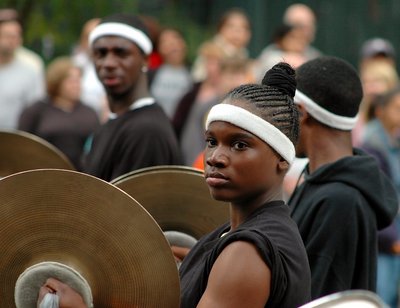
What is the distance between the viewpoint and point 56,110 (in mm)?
11328

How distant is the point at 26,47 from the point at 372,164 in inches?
347

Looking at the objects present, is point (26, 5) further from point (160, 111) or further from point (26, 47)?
point (160, 111)

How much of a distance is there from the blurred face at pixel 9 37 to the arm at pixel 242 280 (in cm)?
Result: 839

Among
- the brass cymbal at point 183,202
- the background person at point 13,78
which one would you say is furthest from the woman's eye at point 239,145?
Result: the background person at point 13,78

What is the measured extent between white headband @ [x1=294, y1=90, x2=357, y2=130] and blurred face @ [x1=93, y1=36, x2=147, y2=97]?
1.72 m

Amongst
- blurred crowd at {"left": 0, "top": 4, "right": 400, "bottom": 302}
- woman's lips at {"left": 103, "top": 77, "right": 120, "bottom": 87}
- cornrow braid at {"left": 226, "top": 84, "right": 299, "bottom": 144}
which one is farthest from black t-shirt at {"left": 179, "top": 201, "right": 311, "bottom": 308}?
blurred crowd at {"left": 0, "top": 4, "right": 400, "bottom": 302}

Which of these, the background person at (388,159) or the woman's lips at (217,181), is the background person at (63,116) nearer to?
the background person at (388,159)

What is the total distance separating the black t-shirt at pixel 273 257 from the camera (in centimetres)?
403

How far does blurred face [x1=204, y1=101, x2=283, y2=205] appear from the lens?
4.25 m

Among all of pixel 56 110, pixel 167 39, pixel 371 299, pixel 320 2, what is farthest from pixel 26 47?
pixel 371 299

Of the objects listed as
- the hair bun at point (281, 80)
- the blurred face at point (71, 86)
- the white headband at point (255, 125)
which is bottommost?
the blurred face at point (71, 86)

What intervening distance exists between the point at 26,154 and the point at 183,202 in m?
1.64

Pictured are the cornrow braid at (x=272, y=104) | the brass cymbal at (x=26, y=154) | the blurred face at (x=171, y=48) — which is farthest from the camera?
the blurred face at (x=171, y=48)

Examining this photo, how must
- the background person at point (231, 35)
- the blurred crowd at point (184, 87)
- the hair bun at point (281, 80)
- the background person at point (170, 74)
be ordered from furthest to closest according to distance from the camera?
the background person at point (231, 35) < the background person at point (170, 74) < the blurred crowd at point (184, 87) < the hair bun at point (281, 80)
